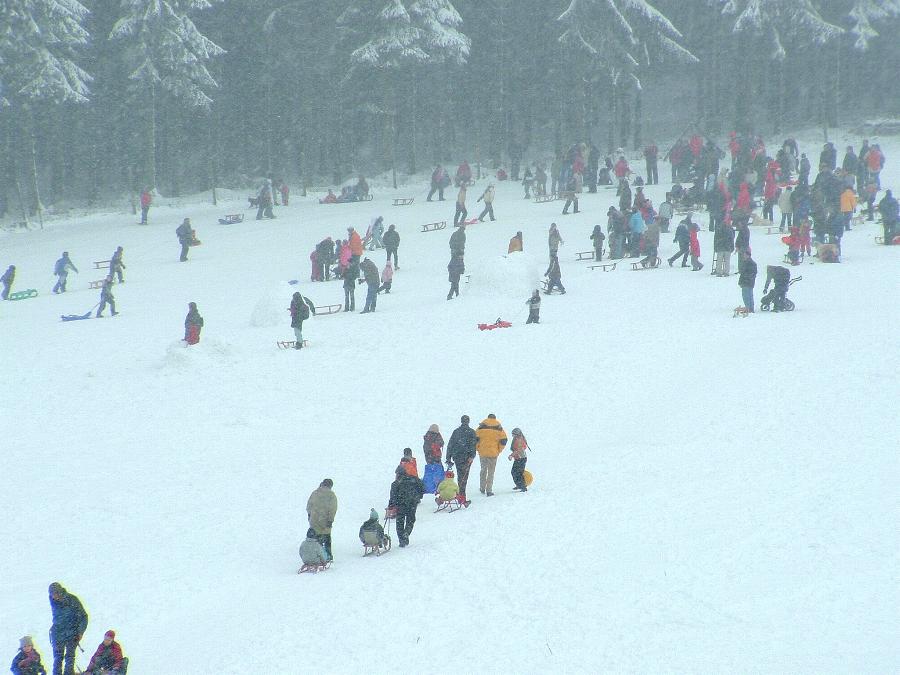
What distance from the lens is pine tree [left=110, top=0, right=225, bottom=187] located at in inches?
1610

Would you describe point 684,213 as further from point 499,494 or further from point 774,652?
point 774,652

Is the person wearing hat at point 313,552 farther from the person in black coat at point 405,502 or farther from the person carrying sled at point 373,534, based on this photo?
the person in black coat at point 405,502

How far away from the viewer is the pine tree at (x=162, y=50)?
4091 cm

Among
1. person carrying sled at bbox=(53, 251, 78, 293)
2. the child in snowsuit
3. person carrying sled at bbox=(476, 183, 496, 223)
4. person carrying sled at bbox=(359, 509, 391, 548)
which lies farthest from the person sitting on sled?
person carrying sled at bbox=(476, 183, 496, 223)

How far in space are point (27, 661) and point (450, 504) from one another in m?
6.20

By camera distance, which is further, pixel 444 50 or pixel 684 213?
pixel 444 50

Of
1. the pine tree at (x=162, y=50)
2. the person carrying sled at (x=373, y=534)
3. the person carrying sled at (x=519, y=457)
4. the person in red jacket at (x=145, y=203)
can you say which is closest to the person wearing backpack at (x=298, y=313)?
the person carrying sled at (x=519, y=457)

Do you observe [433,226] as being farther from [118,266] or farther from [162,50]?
[162,50]

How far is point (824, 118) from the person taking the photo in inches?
1636

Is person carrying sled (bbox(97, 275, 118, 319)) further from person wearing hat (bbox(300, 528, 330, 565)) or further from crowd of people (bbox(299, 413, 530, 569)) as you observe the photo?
person wearing hat (bbox(300, 528, 330, 565))

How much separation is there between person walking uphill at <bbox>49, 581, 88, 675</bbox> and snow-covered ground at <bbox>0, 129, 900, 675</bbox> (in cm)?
86

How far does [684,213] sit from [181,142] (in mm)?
30229

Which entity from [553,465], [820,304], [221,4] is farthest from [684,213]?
[221,4]

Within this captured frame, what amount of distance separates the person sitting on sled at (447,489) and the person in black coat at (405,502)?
39.3 inches
